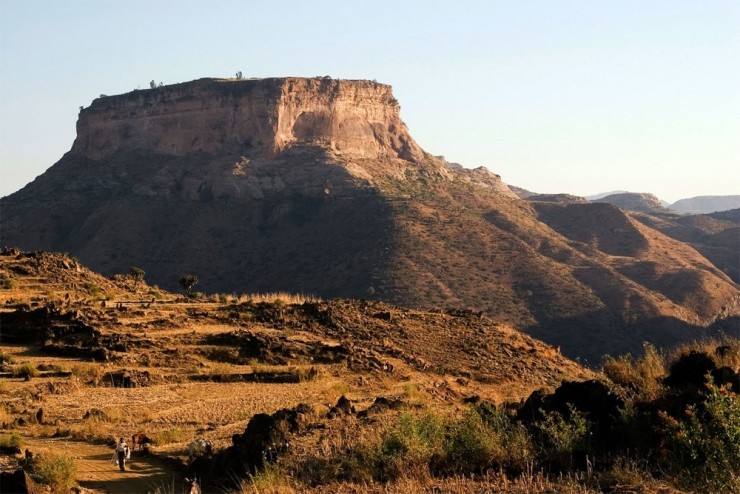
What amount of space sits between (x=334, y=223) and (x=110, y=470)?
2418 inches

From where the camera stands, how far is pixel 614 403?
1187 centimetres

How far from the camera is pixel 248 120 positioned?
85.5 meters

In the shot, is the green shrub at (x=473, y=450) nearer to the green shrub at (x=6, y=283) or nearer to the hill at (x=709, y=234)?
the green shrub at (x=6, y=283)

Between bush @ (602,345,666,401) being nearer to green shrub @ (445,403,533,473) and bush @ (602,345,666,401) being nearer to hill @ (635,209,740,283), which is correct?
green shrub @ (445,403,533,473)

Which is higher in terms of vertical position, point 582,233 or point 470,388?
point 582,233

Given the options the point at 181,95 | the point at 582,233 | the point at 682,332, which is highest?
the point at 181,95

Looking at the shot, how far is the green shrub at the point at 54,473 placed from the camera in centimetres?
1105

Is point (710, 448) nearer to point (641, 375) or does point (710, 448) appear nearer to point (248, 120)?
point (641, 375)

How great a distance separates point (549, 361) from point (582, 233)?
180ft

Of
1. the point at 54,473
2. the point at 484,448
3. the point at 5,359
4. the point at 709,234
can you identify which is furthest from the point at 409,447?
the point at 709,234

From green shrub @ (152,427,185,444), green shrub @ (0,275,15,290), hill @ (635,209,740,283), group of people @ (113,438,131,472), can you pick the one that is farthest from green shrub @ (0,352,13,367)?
hill @ (635,209,740,283)

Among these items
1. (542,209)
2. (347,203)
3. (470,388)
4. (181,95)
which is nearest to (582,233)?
(542,209)

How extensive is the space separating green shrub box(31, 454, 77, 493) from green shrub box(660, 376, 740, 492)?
7129 millimetres

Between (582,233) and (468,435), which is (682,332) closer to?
(582,233)
